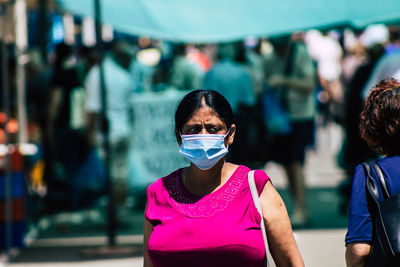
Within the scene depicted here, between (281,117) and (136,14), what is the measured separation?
80.4 inches

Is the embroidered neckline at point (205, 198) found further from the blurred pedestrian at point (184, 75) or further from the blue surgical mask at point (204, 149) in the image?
the blurred pedestrian at point (184, 75)

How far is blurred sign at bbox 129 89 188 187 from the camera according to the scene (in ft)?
26.9

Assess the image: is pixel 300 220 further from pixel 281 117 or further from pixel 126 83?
pixel 126 83

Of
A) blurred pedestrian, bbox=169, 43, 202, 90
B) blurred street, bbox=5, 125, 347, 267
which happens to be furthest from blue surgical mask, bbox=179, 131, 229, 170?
blurred pedestrian, bbox=169, 43, 202, 90

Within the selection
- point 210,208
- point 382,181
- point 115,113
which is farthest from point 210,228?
point 115,113

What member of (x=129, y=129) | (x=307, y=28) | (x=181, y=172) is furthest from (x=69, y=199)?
(x=181, y=172)

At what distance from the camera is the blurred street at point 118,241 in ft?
23.5

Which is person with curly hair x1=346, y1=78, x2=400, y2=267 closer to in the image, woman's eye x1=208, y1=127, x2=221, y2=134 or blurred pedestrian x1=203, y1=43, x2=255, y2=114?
woman's eye x1=208, y1=127, x2=221, y2=134

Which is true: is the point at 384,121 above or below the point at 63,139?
above

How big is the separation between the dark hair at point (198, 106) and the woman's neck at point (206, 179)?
0.18 meters

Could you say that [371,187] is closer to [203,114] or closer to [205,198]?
[205,198]

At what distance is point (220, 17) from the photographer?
7559 millimetres

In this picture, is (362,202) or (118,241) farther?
(118,241)

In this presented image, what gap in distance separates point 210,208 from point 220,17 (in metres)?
4.66
